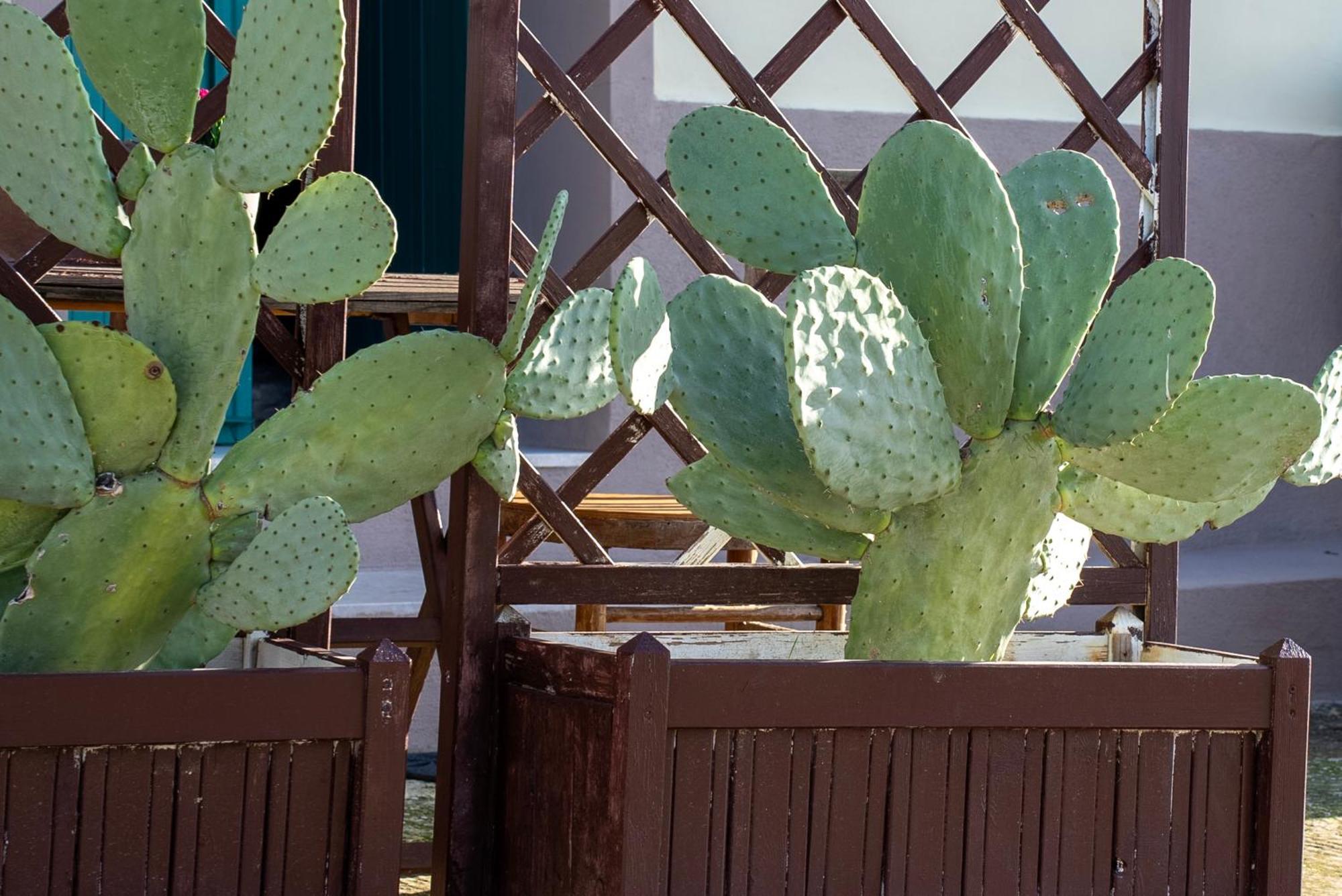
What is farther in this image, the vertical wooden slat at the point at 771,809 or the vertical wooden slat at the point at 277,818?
the vertical wooden slat at the point at 771,809

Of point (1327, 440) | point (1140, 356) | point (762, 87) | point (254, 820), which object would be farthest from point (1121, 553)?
A: point (254, 820)

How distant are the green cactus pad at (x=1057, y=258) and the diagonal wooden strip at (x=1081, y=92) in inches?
16.1

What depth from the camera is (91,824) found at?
6.10ft

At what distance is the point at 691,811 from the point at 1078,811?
0.55 m

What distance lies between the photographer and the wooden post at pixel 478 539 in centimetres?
248

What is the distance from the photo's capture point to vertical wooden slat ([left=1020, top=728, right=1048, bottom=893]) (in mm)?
2158

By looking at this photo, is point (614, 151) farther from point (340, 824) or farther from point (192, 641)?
point (340, 824)

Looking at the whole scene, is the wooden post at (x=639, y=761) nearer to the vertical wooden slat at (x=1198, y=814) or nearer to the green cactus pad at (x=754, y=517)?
the green cactus pad at (x=754, y=517)

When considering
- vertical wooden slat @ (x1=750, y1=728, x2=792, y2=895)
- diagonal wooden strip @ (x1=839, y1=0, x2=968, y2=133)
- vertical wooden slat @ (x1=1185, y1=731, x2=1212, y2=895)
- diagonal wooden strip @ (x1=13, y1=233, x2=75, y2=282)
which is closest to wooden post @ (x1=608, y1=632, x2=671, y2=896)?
vertical wooden slat @ (x1=750, y1=728, x2=792, y2=895)

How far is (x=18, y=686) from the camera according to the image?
6.02 ft

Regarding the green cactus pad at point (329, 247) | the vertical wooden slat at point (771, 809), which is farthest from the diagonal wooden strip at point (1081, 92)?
the vertical wooden slat at point (771, 809)

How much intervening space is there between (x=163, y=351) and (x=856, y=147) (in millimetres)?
3169

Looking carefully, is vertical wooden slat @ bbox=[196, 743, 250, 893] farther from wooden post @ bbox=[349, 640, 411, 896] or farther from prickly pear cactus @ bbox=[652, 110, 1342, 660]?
prickly pear cactus @ bbox=[652, 110, 1342, 660]

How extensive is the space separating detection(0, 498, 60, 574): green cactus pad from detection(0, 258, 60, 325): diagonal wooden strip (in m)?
0.42
